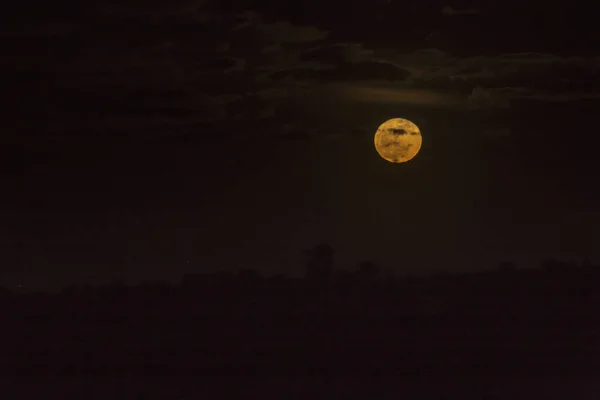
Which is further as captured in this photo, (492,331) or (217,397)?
(492,331)

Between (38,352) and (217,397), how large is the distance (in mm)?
4378

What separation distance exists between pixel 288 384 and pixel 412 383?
1.75 m

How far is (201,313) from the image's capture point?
18016mm

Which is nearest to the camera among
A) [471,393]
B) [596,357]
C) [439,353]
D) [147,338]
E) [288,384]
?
[471,393]

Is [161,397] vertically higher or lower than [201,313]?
lower

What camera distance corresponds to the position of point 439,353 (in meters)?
15.6

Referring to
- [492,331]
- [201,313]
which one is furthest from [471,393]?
[201,313]

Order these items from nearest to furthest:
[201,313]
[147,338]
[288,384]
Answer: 1. [288,384]
2. [147,338]
3. [201,313]

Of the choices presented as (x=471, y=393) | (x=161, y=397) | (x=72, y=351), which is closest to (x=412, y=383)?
(x=471, y=393)

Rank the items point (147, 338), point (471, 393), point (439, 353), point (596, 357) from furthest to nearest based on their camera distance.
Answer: point (147, 338)
point (439, 353)
point (596, 357)
point (471, 393)

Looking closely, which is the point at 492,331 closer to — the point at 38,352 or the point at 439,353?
the point at 439,353

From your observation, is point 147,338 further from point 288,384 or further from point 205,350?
point 288,384

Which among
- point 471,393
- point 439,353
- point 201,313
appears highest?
point 201,313

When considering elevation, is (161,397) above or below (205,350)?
below
